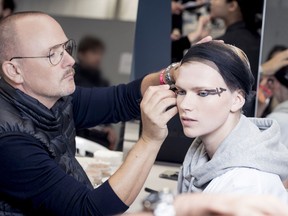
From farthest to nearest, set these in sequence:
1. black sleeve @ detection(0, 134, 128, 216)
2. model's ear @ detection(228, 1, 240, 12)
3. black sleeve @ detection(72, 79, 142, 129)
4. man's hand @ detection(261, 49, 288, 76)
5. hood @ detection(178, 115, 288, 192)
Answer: man's hand @ detection(261, 49, 288, 76), model's ear @ detection(228, 1, 240, 12), black sleeve @ detection(72, 79, 142, 129), black sleeve @ detection(0, 134, 128, 216), hood @ detection(178, 115, 288, 192)

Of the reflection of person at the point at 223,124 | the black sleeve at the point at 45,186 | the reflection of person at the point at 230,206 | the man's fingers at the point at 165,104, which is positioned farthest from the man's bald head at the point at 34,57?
the reflection of person at the point at 230,206

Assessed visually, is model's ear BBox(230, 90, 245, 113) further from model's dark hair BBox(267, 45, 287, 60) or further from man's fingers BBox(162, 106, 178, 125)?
model's dark hair BBox(267, 45, 287, 60)

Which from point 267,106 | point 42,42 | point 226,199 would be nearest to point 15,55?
point 42,42

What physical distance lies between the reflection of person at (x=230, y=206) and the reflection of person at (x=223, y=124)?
2.33 ft

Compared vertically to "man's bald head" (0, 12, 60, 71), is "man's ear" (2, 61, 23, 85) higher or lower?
lower

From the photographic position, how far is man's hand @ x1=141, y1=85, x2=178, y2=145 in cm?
144

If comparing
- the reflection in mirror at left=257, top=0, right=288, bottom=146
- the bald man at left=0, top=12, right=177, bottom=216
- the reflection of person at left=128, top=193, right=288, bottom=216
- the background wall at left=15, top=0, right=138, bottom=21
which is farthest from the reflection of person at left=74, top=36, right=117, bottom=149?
the reflection of person at left=128, top=193, right=288, bottom=216

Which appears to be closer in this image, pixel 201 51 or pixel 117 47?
pixel 201 51

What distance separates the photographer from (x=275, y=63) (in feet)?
10.3

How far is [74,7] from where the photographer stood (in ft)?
10.5

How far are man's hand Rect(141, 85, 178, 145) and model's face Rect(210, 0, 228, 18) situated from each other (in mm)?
1713

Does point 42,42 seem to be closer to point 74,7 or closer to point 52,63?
point 52,63

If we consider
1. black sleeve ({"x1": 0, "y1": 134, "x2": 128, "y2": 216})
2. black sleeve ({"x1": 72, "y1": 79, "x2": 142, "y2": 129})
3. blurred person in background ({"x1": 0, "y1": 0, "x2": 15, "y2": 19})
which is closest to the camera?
black sleeve ({"x1": 0, "y1": 134, "x2": 128, "y2": 216})

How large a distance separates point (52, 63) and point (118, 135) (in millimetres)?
1349
